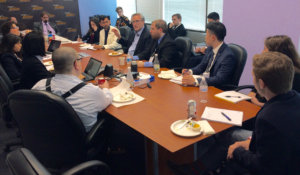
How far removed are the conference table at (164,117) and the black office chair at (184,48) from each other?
1.01 m

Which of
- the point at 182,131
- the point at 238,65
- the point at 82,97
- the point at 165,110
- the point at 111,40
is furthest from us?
the point at 111,40

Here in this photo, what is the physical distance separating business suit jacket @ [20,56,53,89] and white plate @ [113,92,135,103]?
1.07 m

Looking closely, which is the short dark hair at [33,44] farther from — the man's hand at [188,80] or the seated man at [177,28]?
the seated man at [177,28]

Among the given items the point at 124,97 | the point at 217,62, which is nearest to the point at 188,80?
the point at 217,62

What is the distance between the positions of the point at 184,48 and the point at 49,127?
2.33 metres

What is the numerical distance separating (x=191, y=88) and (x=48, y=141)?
4.75ft

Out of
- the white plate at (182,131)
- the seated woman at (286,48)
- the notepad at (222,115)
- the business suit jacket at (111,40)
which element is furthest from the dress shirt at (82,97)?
the business suit jacket at (111,40)

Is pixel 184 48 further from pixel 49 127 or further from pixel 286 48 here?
pixel 49 127

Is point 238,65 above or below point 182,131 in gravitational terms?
above

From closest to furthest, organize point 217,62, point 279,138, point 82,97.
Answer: point 279,138 → point 82,97 → point 217,62

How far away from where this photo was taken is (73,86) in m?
1.99

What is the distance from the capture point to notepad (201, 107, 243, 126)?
1.93 metres

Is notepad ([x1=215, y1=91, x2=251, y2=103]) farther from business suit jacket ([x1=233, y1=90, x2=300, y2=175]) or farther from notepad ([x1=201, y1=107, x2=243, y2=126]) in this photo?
business suit jacket ([x1=233, y1=90, x2=300, y2=175])

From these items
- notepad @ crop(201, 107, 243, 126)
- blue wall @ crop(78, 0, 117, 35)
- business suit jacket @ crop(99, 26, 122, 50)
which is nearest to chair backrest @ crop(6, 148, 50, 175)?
notepad @ crop(201, 107, 243, 126)
